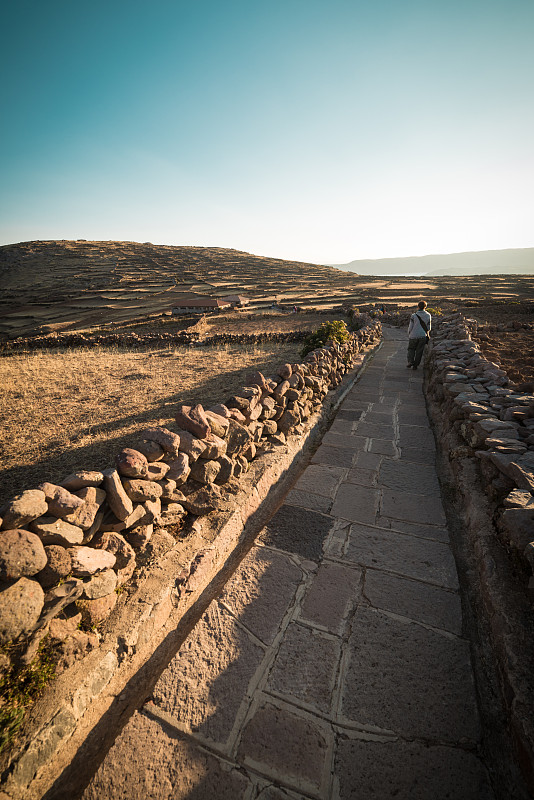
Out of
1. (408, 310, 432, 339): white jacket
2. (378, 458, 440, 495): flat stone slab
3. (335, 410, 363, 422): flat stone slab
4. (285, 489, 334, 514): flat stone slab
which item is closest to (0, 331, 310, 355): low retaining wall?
(408, 310, 432, 339): white jacket

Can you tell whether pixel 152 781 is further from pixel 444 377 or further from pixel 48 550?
pixel 444 377

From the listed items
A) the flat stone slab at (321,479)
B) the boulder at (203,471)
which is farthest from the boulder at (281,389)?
the boulder at (203,471)

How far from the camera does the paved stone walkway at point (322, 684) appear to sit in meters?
1.56

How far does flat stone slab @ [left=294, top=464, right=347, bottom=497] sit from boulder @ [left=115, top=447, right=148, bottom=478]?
1984mm

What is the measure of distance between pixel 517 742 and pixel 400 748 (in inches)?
22.1

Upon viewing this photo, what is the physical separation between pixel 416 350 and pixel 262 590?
786 centimetres

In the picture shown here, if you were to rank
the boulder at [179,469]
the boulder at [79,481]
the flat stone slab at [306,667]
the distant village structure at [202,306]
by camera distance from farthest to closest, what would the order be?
the distant village structure at [202,306] → the boulder at [179,469] → the boulder at [79,481] → the flat stone slab at [306,667]

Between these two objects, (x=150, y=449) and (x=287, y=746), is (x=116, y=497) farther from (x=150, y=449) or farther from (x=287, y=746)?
(x=287, y=746)

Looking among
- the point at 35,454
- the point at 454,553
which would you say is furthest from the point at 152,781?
the point at 35,454

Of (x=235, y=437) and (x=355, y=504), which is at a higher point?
(x=235, y=437)

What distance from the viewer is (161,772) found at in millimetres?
1584

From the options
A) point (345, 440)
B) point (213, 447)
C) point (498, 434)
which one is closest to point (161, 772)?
point (213, 447)

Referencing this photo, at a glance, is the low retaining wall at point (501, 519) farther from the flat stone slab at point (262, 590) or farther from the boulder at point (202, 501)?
the boulder at point (202, 501)

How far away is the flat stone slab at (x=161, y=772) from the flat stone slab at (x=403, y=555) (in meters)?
1.61
